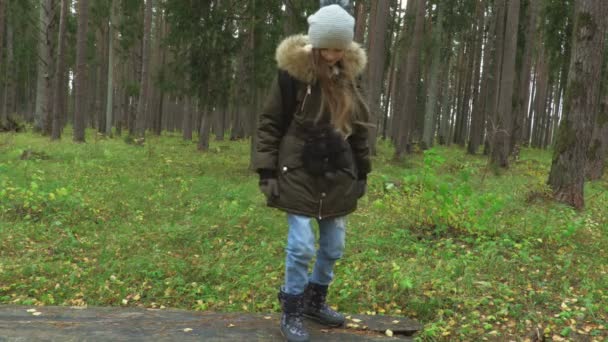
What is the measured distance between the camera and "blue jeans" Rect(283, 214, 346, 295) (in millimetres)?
2951

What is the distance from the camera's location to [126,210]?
7.06 m

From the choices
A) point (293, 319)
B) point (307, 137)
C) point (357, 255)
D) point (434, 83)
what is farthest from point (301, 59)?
point (434, 83)

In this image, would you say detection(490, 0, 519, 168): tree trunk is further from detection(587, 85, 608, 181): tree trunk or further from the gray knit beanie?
the gray knit beanie

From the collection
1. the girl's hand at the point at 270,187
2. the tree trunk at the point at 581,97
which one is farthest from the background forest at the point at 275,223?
the girl's hand at the point at 270,187

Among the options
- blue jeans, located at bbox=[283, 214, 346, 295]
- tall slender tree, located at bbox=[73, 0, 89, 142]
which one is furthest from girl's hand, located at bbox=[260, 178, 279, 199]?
tall slender tree, located at bbox=[73, 0, 89, 142]

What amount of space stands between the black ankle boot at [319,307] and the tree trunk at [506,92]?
37.6ft

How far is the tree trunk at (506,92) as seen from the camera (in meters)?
13.7

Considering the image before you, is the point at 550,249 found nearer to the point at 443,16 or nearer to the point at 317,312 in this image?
the point at 317,312

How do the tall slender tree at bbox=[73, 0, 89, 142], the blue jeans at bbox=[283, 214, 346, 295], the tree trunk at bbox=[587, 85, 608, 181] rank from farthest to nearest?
the tall slender tree at bbox=[73, 0, 89, 142]
the tree trunk at bbox=[587, 85, 608, 181]
the blue jeans at bbox=[283, 214, 346, 295]

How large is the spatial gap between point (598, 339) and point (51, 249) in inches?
221

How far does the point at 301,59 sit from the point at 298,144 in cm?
54

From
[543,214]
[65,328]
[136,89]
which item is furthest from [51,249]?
[136,89]

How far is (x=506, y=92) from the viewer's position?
13688 mm

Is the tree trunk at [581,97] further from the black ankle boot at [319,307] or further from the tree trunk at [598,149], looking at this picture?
the black ankle boot at [319,307]
